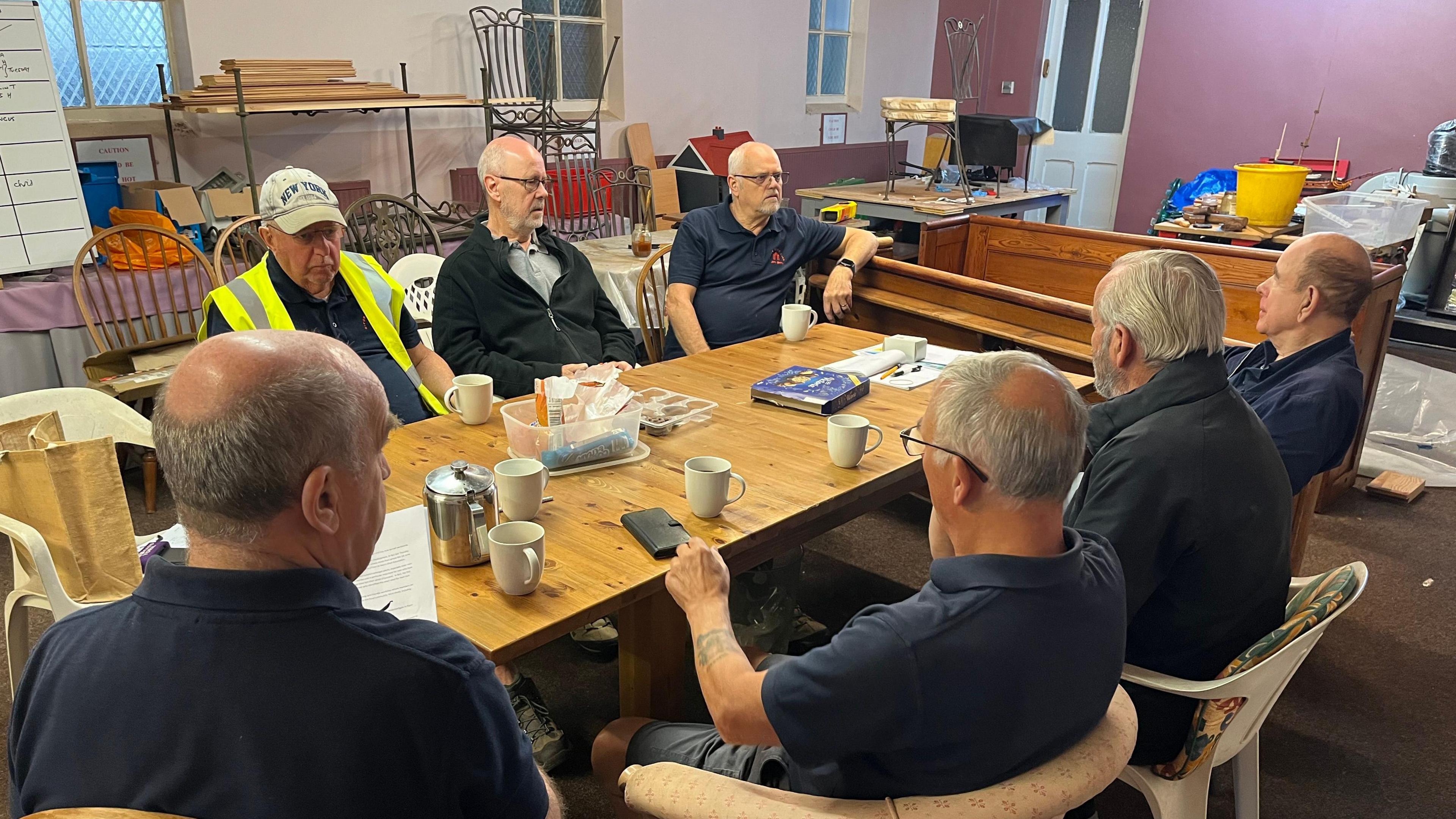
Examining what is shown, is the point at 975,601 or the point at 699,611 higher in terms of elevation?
the point at 975,601

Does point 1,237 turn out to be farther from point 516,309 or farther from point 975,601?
point 975,601

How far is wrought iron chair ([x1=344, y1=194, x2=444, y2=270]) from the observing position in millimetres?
4256

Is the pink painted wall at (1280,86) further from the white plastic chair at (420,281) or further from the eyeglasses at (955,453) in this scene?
the eyeglasses at (955,453)

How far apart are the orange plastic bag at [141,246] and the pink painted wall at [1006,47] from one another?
6359mm

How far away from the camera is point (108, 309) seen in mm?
3572

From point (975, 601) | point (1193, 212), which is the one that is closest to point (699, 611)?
point (975, 601)

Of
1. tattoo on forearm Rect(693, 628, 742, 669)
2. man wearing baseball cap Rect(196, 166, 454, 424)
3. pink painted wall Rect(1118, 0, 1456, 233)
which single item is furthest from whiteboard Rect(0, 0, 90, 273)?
pink painted wall Rect(1118, 0, 1456, 233)

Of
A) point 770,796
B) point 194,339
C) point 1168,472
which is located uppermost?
point 1168,472

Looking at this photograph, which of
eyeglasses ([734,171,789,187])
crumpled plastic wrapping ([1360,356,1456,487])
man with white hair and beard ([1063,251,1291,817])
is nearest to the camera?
man with white hair and beard ([1063,251,1291,817])

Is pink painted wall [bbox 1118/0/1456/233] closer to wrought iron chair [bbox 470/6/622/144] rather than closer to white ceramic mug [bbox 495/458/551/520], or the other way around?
wrought iron chair [bbox 470/6/622/144]

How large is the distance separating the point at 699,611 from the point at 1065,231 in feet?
10.3

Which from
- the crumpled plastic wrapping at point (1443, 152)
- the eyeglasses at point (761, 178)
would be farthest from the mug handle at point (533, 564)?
the crumpled plastic wrapping at point (1443, 152)

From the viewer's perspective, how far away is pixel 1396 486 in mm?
3584

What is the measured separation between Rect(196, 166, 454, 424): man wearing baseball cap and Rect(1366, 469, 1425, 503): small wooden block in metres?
3.37
